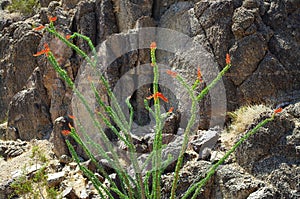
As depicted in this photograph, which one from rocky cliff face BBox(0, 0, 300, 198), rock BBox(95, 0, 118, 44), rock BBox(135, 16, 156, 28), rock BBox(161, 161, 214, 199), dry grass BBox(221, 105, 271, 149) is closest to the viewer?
rock BBox(161, 161, 214, 199)

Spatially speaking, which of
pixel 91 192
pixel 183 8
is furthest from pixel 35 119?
pixel 183 8

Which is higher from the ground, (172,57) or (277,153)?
(172,57)

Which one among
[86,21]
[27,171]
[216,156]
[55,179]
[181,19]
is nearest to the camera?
[216,156]

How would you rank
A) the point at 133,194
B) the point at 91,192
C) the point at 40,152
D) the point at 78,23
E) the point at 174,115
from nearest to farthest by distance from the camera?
the point at 133,194 < the point at 91,192 < the point at 174,115 < the point at 40,152 < the point at 78,23

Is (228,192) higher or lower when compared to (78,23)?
lower

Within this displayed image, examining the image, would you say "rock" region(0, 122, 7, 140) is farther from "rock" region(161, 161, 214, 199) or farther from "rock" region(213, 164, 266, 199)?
"rock" region(213, 164, 266, 199)

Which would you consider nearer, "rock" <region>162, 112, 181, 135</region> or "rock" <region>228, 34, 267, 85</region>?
"rock" <region>228, 34, 267, 85</region>

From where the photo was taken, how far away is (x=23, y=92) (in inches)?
408

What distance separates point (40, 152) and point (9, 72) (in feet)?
10.9

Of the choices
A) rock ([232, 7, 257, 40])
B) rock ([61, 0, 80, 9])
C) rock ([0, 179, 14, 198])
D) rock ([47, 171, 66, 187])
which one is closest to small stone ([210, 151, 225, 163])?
rock ([232, 7, 257, 40])

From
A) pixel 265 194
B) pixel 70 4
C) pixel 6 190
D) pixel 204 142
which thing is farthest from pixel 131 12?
pixel 265 194

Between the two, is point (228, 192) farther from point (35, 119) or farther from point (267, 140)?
point (35, 119)

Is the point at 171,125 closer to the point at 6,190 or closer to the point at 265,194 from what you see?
the point at 265,194

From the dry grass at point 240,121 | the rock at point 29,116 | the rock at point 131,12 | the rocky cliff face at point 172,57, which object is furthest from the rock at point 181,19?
the rock at point 29,116
